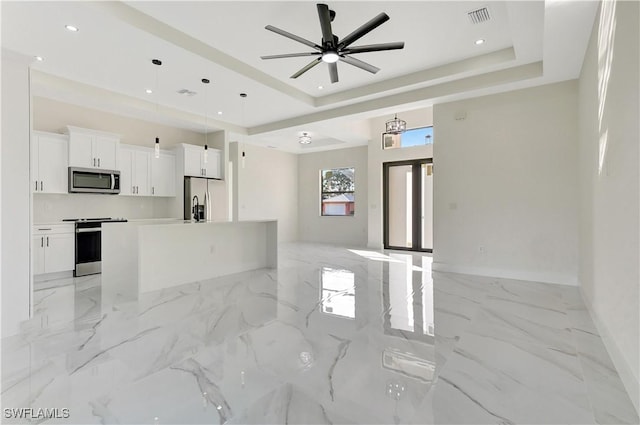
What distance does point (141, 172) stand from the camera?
20.8ft

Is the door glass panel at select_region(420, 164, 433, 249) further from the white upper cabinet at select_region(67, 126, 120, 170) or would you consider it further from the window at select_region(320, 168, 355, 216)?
→ the white upper cabinet at select_region(67, 126, 120, 170)

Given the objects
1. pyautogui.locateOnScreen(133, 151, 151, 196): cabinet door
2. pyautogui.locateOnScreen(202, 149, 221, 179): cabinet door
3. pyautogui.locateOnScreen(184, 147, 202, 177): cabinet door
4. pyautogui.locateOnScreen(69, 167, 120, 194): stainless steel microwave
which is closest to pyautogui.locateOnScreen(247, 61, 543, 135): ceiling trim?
pyautogui.locateOnScreen(202, 149, 221, 179): cabinet door

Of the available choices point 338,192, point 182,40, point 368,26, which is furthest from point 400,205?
point 182,40

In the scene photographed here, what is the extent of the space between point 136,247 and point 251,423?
3275 mm

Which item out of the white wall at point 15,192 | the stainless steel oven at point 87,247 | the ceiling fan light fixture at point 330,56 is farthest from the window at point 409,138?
the white wall at point 15,192

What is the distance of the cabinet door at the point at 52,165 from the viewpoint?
5.04 metres

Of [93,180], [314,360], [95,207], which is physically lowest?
[314,360]

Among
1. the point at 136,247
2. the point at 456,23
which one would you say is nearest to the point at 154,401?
the point at 136,247

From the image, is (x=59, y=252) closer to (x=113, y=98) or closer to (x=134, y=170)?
(x=134, y=170)

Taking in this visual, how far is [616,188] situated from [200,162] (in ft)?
22.6

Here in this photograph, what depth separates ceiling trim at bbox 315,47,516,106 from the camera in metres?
4.48

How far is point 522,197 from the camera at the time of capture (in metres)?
5.03

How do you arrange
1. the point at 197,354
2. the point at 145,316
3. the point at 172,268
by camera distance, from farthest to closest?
the point at 172,268
the point at 145,316
the point at 197,354

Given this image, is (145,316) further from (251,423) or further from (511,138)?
(511,138)
